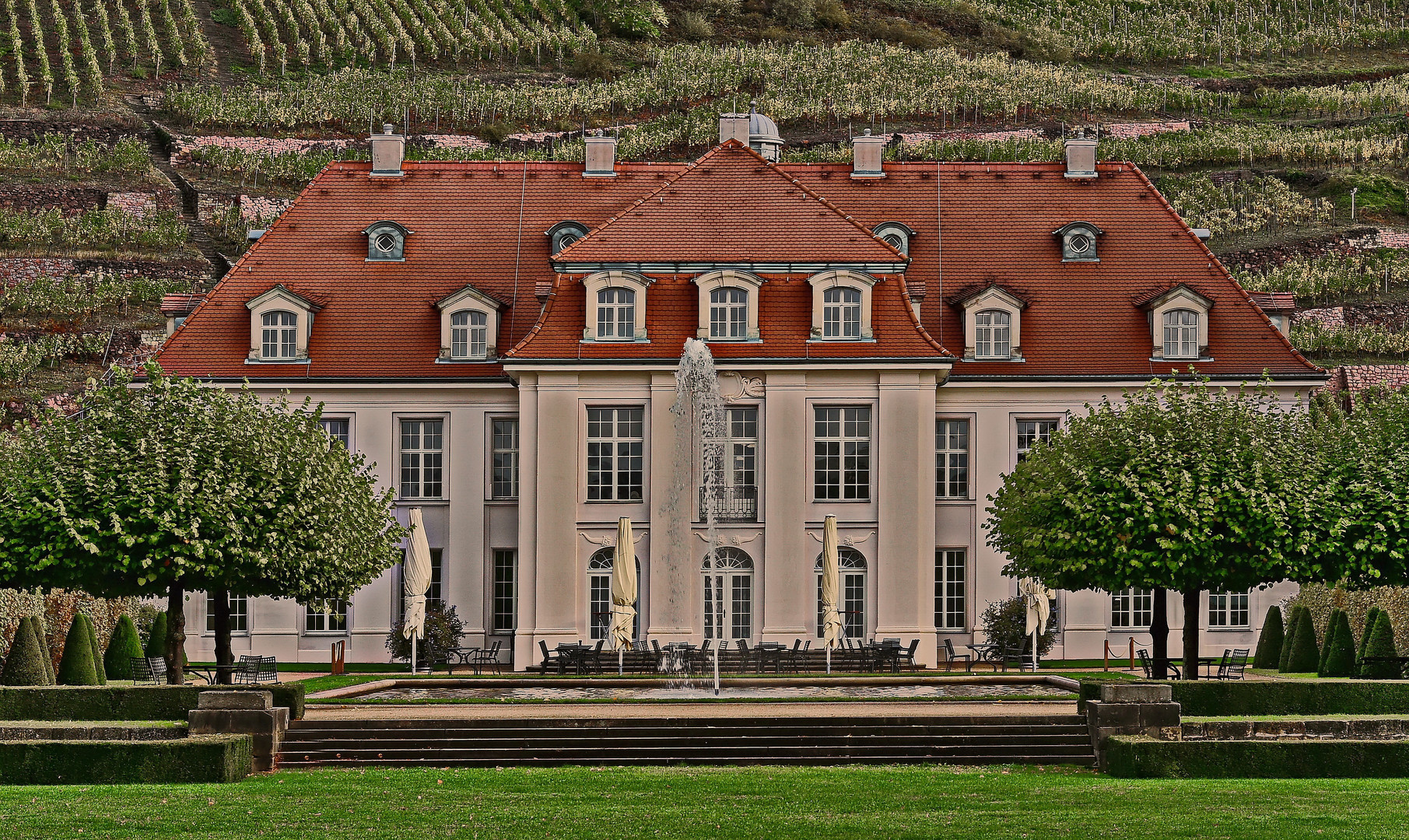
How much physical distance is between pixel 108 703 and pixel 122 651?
11.5 meters

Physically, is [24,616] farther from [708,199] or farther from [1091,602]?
[1091,602]

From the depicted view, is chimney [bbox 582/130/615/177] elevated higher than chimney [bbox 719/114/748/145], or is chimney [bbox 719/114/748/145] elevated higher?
chimney [bbox 719/114/748/145]

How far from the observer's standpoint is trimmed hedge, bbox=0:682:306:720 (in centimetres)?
2773

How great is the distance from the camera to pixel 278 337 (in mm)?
46719

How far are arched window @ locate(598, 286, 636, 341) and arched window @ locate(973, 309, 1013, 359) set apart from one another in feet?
30.0

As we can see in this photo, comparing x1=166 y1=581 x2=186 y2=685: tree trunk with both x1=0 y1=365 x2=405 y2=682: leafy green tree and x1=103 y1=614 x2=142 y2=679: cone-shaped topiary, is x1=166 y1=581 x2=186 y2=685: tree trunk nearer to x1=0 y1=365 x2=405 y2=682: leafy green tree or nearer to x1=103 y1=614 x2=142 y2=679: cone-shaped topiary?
x1=0 y1=365 x2=405 y2=682: leafy green tree

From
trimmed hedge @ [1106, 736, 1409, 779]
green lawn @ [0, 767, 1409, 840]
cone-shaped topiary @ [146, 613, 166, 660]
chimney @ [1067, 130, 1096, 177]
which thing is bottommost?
green lawn @ [0, 767, 1409, 840]

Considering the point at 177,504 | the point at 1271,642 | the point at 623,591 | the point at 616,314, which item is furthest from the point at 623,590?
the point at 1271,642

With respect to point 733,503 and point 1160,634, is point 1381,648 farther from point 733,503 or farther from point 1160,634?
point 733,503

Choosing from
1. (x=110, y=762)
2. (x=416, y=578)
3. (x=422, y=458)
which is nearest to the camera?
(x=110, y=762)

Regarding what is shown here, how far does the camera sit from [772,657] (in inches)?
1596

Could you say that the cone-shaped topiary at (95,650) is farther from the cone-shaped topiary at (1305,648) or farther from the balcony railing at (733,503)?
the cone-shaped topiary at (1305,648)

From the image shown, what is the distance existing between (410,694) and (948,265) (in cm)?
2072

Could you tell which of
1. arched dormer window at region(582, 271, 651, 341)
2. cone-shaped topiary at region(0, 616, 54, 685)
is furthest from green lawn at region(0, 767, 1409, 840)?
arched dormer window at region(582, 271, 651, 341)
